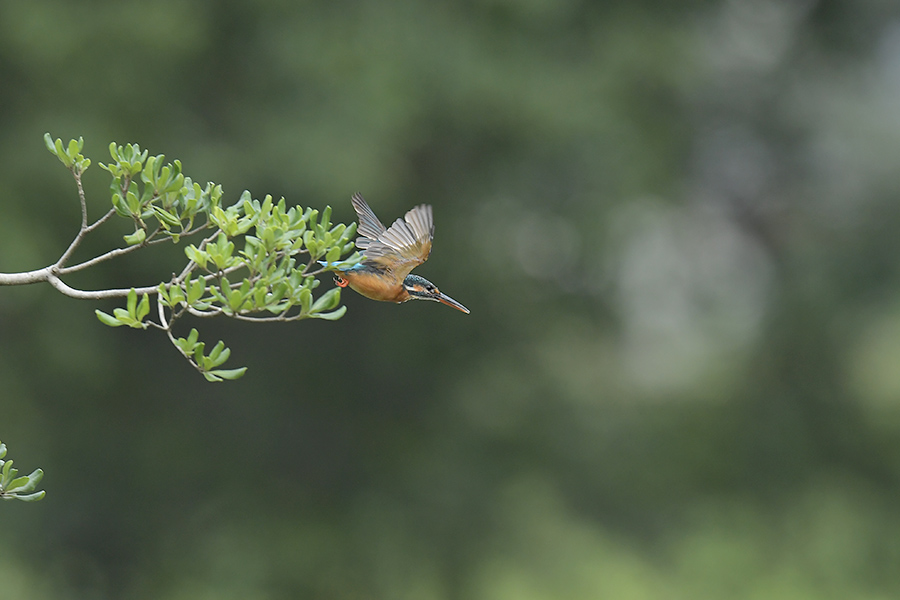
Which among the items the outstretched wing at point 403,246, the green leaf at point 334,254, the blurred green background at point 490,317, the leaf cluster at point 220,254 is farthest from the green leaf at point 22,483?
the blurred green background at point 490,317

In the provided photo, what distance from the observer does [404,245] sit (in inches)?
61.1

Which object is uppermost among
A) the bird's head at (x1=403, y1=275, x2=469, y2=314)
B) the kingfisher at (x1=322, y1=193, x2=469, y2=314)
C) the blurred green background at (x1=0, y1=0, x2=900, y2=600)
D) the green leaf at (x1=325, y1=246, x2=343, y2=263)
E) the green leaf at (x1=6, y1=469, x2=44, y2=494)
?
the blurred green background at (x1=0, y1=0, x2=900, y2=600)

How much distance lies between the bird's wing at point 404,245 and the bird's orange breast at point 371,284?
0.03m

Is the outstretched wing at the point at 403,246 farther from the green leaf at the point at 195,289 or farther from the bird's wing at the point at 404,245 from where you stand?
the green leaf at the point at 195,289

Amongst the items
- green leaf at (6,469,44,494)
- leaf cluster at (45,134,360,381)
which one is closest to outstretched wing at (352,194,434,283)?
leaf cluster at (45,134,360,381)

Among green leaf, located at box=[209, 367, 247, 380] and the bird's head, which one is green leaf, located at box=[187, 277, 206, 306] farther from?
the bird's head

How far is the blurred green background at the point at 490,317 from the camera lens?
19.2ft

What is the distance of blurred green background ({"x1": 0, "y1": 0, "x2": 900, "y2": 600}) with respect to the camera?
5855mm

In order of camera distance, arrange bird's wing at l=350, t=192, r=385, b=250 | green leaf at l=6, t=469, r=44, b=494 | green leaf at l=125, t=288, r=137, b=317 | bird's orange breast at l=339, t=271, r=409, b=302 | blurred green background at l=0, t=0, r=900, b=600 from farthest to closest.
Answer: blurred green background at l=0, t=0, r=900, b=600
bird's wing at l=350, t=192, r=385, b=250
bird's orange breast at l=339, t=271, r=409, b=302
green leaf at l=6, t=469, r=44, b=494
green leaf at l=125, t=288, r=137, b=317

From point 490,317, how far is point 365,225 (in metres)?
5.50

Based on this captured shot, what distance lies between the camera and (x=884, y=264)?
7918 millimetres

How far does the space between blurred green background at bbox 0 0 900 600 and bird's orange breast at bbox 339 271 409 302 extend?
13.7ft

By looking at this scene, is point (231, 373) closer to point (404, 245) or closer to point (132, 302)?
point (132, 302)

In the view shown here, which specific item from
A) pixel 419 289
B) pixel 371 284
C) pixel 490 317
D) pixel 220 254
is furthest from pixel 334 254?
pixel 490 317
